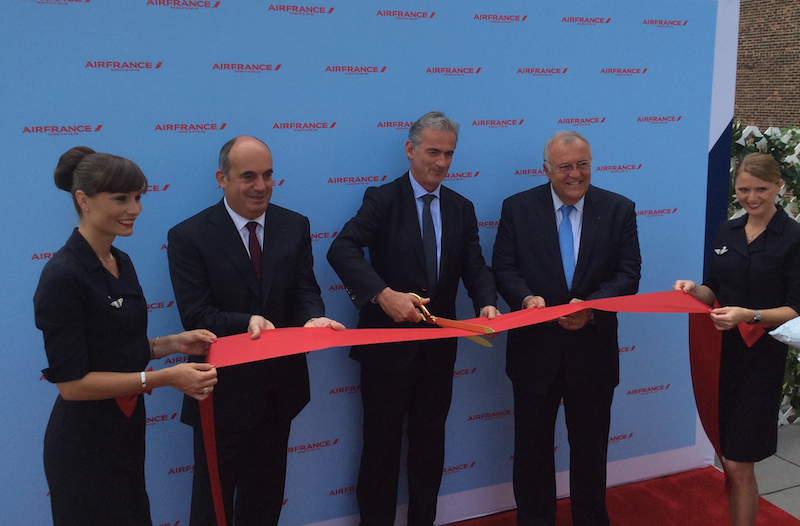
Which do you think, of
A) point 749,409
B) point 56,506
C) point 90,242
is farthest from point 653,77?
point 56,506

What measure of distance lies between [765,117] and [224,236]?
71.3ft

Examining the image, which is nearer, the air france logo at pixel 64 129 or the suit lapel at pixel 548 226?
the air france logo at pixel 64 129

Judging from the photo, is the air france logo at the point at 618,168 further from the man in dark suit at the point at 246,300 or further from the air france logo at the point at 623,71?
the man in dark suit at the point at 246,300

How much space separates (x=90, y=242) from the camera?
5.96 feet

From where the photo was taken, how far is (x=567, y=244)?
290 cm

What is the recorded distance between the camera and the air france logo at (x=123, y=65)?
8.44ft

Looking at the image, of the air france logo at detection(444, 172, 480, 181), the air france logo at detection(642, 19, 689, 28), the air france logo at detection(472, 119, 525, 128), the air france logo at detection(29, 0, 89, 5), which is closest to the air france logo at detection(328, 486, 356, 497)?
the air france logo at detection(444, 172, 480, 181)

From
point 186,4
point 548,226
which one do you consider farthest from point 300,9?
point 548,226

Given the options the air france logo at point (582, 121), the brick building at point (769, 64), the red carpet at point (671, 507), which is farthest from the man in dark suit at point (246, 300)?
the brick building at point (769, 64)

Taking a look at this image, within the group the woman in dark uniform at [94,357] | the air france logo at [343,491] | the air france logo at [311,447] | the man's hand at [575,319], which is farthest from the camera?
the air france logo at [343,491]

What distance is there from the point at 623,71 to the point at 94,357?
11.0 feet

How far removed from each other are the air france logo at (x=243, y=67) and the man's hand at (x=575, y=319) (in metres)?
1.92

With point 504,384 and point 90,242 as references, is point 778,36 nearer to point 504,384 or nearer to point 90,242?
point 504,384

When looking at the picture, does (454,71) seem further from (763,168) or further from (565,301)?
(763,168)
